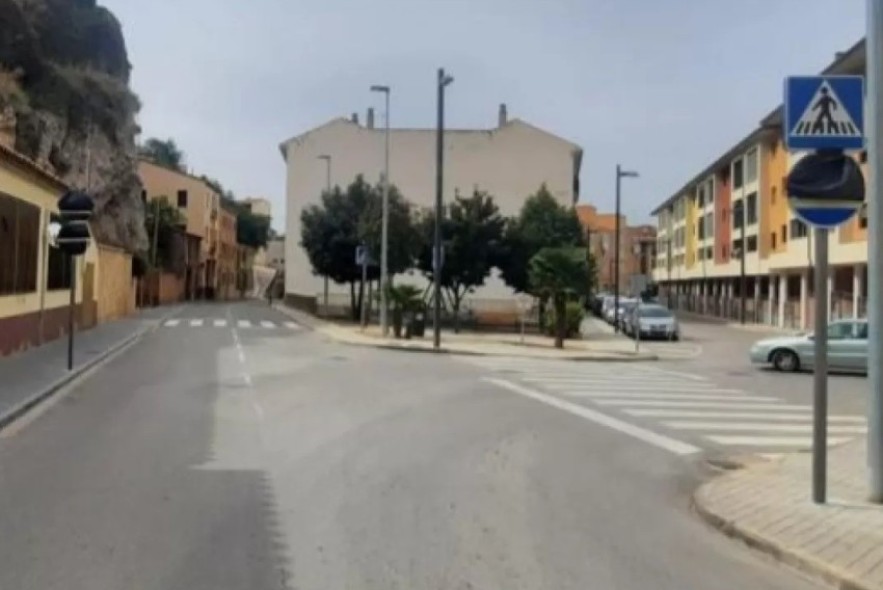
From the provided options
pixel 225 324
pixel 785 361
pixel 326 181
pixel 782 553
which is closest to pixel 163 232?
pixel 326 181

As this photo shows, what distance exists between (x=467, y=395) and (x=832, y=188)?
1084 cm

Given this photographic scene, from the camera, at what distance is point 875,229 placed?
8.49 m

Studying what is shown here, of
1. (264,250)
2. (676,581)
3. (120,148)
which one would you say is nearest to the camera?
(676,581)

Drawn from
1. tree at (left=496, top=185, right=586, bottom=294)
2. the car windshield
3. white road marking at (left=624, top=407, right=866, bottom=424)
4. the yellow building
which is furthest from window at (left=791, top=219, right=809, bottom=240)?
white road marking at (left=624, top=407, right=866, bottom=424)

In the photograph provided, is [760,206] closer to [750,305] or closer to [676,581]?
[750,305]

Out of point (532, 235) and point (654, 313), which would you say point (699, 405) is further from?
point (532, 235)

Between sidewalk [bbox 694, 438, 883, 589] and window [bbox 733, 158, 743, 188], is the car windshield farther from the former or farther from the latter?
sidewalk [bbox 694, 438, 883, 589]

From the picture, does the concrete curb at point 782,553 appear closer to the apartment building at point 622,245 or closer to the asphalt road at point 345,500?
the asphalt road at point 345,500

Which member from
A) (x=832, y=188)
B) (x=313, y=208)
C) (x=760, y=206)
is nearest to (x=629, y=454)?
(x=832, y=188)

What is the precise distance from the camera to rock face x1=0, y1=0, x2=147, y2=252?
4991cm

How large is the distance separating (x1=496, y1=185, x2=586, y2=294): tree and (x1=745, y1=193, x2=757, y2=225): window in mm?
17981

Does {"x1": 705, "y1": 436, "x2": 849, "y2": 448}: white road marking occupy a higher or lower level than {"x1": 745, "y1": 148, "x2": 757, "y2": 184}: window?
lower

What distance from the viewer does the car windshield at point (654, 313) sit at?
4653 cm

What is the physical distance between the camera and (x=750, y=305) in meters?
71.4
